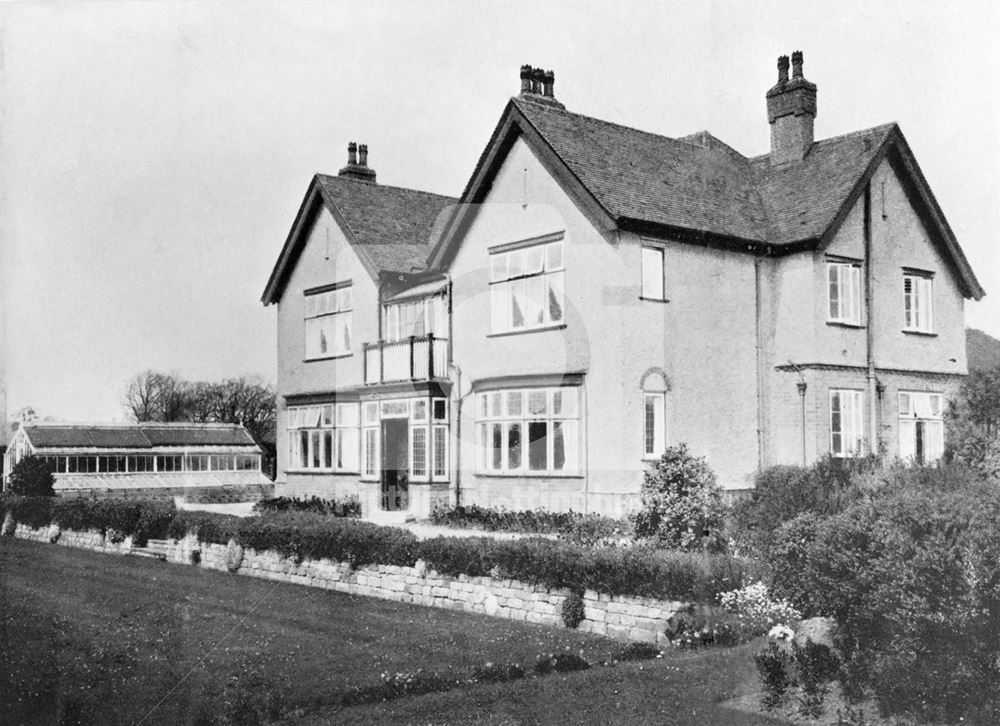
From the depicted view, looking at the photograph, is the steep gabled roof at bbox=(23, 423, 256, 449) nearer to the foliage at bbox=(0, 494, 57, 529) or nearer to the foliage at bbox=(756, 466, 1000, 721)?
the foliage at bbox=(0, 494, 57, 529)

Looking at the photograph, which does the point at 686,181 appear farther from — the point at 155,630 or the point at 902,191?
the point at 155,630

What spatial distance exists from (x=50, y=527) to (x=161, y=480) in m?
19.5

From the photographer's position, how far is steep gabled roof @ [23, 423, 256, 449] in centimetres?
4856

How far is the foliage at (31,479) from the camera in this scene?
36656 millimetres

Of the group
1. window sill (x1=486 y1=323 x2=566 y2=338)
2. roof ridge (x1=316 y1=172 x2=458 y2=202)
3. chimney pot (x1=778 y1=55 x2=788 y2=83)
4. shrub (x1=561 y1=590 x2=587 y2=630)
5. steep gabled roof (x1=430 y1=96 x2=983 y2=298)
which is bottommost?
shrub (x1=561 y1=590 x2=587 y2=630)

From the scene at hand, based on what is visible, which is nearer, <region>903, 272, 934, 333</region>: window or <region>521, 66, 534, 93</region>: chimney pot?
<region>521, 66, 534, 93</region>: chimney pot

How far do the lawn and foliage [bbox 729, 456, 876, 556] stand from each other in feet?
17.5

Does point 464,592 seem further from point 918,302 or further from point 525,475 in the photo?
point 918,302

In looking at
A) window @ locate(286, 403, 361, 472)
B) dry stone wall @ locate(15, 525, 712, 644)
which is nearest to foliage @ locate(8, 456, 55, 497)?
window @ locate(286, 403, 361, 472)

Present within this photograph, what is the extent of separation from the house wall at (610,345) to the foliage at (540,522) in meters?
0.62

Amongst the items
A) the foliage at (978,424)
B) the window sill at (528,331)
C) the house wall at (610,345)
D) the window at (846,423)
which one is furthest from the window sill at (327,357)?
the foliage at (978,424)

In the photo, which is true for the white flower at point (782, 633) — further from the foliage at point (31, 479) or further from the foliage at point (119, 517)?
the foliage at point (31, 479)

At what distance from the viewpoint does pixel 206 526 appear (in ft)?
76.1

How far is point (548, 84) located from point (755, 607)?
1892 cm
